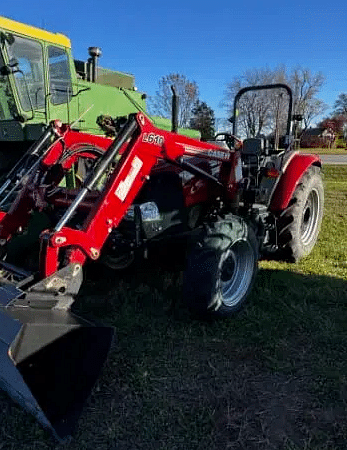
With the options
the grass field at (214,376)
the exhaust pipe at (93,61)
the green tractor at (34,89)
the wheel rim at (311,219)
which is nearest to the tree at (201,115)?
the exhaust pipe at (93,61)

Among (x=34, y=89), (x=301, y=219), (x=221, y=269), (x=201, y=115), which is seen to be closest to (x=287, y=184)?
(x=301, y=219)

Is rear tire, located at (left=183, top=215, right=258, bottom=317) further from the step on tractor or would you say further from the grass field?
the grass field

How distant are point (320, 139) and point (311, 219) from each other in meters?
52.6

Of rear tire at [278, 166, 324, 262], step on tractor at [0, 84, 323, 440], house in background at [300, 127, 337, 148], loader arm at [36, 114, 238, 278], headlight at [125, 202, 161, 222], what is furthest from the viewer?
house in background at [300, 127, 337, 148]

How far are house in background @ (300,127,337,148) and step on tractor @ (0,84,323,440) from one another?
162 feet

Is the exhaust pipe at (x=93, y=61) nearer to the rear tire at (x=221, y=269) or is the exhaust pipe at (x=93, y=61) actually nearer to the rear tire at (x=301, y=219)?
the rear tire at (x=301, y=219)

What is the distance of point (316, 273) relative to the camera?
5027 mm

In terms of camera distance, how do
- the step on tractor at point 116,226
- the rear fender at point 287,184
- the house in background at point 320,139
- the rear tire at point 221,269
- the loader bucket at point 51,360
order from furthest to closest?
the house in background at point 320,139, the rear fender at point 287,184, the rear tire at point 221,269, the step on tractor at point 116,226, the loader bucket at point 51,360

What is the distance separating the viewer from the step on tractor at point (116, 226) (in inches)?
103

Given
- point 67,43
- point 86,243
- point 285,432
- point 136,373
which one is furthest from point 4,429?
point 67,43

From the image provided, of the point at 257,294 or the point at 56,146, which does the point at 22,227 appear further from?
the point at 257,294

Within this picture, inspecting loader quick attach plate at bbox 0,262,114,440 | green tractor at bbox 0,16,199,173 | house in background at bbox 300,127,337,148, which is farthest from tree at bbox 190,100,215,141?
loader quick attach plate at bbox 0,262,114,440

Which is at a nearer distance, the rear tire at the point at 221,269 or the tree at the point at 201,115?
the rear tire at the point at 221,269

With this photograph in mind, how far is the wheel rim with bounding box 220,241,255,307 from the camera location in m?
3.91
